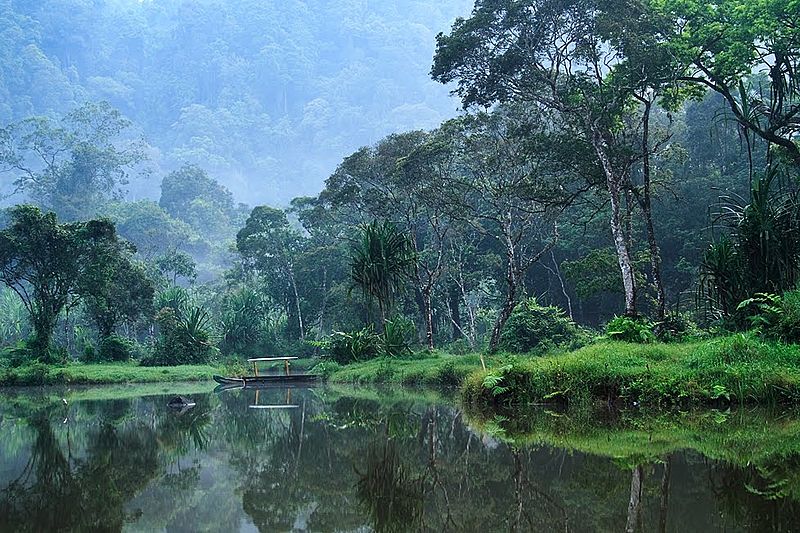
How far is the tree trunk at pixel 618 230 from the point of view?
59.3ft

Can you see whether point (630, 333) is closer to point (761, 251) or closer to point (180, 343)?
point (761, 251)

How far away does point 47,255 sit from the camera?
30.8 meters

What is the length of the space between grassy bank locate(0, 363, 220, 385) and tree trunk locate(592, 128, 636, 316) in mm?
19937

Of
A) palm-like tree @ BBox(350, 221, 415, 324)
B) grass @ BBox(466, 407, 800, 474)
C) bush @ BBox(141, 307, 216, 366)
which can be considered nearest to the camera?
grass @ BBox(466, 407, 800, 474)

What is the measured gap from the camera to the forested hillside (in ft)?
454

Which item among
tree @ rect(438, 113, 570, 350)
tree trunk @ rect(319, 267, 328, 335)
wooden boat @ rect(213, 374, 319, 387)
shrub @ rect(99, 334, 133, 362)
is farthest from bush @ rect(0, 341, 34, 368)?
tree @ rect(438, 113, 570, 350)

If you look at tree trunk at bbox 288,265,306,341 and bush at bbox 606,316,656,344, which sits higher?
tree trunk at bbox 288,265,306,341

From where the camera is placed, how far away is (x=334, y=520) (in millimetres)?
5543

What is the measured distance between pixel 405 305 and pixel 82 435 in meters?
27.4

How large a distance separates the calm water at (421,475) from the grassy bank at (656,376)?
40.2 inches

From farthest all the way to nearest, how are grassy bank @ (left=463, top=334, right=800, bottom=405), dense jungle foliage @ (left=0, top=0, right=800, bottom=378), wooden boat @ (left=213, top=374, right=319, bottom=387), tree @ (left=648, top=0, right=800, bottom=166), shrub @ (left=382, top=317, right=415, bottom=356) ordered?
wooden boat @ (left=213, top=374, right=319, bottom=387) < shrub @ (left=382, top=317, right=415, bottom=356) < dense jungle foliage @ (left=0, top=0, right=800, bottom=378) < tree @ (left=648, top=0, right=800, bottom=166) < grassy bank @ (left=463, top=334, right=800, bottom=405)

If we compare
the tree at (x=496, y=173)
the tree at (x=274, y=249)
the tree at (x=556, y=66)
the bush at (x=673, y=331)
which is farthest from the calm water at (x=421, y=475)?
the tree at (x=274, y=249)

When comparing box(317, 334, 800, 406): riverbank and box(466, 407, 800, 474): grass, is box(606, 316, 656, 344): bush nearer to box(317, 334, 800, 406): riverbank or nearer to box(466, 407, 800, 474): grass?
box(317, 334, 800, 406): riverbank

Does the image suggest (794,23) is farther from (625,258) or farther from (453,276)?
(453,276)
